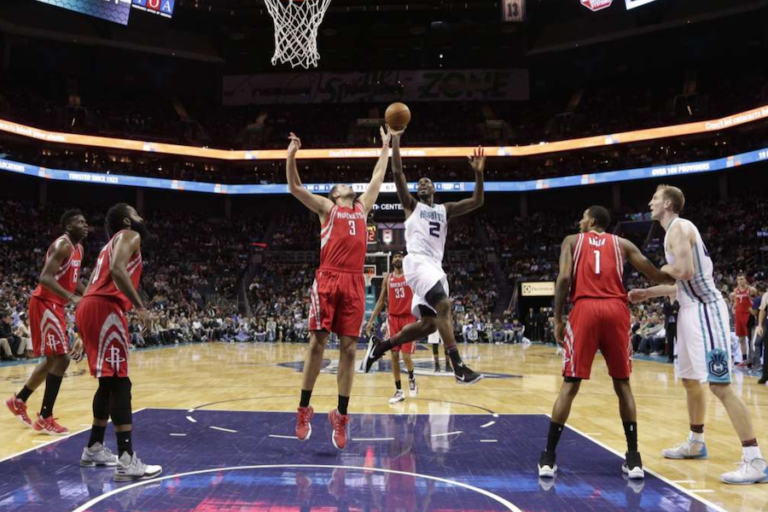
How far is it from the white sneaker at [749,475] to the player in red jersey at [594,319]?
613 mm

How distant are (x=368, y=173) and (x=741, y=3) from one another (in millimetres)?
20976

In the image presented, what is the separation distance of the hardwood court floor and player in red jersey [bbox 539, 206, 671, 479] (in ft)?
1.57

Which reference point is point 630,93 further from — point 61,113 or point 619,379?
point 619,379

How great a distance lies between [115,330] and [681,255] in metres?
4.23

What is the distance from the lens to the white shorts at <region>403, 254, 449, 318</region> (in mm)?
5641

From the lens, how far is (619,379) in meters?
4.69

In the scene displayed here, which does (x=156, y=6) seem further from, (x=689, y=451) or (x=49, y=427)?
(x=689, y=451)

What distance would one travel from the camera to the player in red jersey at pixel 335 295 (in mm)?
5285

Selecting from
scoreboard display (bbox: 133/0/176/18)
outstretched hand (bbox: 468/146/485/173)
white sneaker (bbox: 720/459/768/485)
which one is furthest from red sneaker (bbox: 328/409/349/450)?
scoreboard display (bbox: 133/0/176/18)

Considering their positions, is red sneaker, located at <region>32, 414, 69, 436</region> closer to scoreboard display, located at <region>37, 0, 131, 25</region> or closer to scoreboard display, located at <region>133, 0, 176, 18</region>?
scoreboard display, located at <region>37, 0, 131, 25</region>

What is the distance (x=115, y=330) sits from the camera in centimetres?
457

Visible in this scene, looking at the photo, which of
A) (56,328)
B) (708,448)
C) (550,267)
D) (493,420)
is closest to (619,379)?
(708,448)

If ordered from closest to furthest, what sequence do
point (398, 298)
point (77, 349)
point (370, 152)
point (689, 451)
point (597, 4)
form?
point (77, 349), point (689, 451), point (398, 298), point (597, 4), point (370, 152)

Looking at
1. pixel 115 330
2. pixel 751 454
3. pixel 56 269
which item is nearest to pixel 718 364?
pixel 751 454
